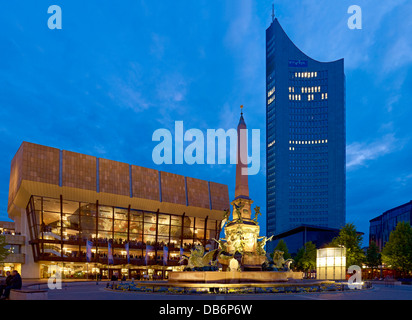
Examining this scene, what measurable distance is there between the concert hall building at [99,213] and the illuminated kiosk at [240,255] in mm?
30106

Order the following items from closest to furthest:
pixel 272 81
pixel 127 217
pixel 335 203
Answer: pixel 127 217, pixel 335 203, pixel 272 81

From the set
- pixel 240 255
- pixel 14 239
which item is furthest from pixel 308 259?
pixel 14 239

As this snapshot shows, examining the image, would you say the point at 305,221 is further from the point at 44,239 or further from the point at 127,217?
the point at 44,239

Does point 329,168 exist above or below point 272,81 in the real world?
below

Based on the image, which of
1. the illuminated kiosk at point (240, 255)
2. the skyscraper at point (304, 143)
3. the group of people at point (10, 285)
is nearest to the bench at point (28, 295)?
the group of people at point (10, 285)

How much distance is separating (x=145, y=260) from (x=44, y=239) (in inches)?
724

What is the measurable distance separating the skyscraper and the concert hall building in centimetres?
8444

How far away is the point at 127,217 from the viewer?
71500mm

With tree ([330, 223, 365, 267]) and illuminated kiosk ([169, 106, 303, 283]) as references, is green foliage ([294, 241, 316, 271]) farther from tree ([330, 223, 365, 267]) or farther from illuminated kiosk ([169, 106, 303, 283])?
illuminated kiosk ([169, 106, 303, 283])

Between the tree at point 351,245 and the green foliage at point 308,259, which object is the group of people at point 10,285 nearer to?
the tree at point 351,245

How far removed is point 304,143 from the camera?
16262cm

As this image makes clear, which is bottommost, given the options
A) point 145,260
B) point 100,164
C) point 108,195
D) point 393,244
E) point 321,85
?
point 145,260

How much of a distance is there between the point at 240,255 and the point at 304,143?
446 ft

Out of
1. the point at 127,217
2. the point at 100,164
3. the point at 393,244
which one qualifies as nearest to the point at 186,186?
the point at 127,217
